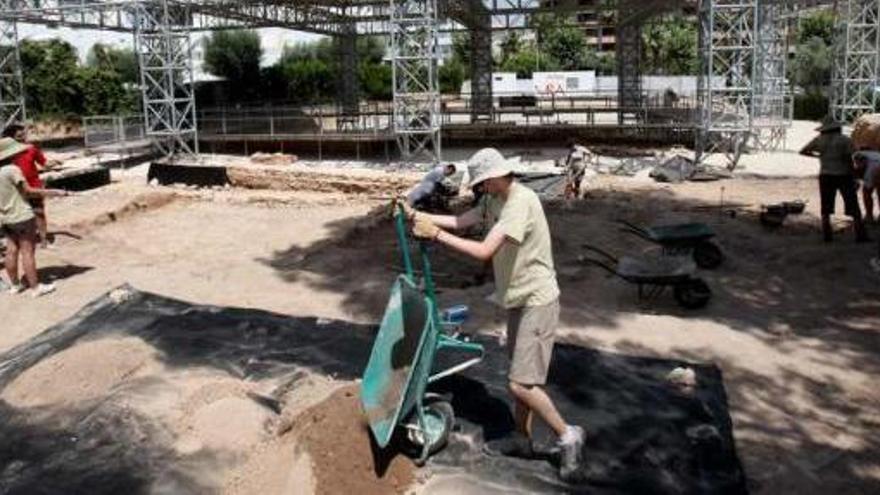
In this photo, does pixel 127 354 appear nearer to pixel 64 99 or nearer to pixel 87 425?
pixel 87 425

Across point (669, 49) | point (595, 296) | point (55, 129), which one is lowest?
point (595, 296)

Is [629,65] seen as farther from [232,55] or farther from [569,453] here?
[569,453]

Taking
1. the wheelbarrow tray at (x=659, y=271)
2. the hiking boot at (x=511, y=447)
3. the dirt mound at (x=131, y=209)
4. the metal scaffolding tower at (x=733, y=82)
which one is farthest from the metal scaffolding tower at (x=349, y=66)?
the hiking boot at (x=511, y=447)

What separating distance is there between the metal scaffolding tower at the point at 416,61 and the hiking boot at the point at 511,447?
1700 centimetres

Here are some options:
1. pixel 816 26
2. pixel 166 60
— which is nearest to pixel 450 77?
pixel 816 26

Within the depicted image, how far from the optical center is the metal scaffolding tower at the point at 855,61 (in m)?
27.6

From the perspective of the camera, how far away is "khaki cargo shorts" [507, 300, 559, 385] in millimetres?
4625

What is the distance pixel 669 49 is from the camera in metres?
62.5

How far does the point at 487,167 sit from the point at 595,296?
5.46 m

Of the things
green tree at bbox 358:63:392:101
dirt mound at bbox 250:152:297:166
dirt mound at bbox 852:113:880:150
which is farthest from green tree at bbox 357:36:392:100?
dirt mound at bbox 852:113:880:150

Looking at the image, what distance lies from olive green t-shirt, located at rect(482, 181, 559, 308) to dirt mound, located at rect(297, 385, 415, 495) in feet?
3.61

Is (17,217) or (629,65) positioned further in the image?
(629,65)

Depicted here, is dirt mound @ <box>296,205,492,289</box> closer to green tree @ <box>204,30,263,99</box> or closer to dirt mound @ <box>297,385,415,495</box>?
dirt mound @ <box>297,385,415,495</box>

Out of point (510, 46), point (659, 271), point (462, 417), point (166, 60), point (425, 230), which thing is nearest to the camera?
point (425, 230)
